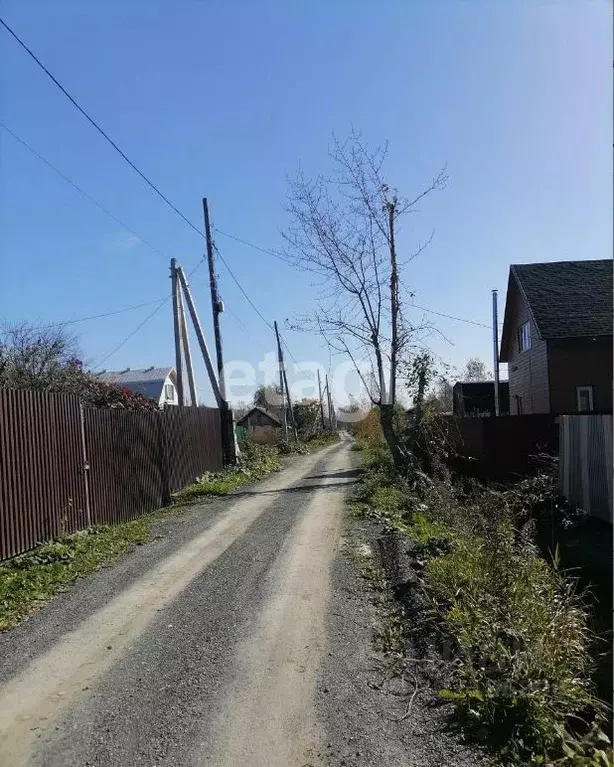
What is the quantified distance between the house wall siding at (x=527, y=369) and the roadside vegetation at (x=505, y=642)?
1316 cm

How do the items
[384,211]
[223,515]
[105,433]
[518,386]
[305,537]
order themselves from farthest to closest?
[518,386], [384,211], [223,515], [105,433], [305,537]

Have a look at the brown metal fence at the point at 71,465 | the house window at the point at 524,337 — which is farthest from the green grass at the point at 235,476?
the house window at the point at 524,337

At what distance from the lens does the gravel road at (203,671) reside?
3.27 m

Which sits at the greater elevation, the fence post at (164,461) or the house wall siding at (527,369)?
the house wall siding at (527,369)

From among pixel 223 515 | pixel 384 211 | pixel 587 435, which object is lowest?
pixel 223 515

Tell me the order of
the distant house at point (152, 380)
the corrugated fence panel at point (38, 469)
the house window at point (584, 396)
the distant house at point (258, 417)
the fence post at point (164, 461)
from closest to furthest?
the corrugated fence panel at point (38, 469) → the fence post at point (164, 461) → the house window at point (584, 396) → the distant house at point (152, 380) → the distant house at point (258, 417)

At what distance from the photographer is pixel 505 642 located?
14.0 feet

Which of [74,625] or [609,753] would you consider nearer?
[609,753]

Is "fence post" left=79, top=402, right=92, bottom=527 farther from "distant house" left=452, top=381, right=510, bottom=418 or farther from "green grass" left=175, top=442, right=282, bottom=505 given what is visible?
"distant house" left=452, top=381, right=510, bottom=418

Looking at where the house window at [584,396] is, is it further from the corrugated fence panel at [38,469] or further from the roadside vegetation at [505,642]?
the corrugated fence panel at [38,469]

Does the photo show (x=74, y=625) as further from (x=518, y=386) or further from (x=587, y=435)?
(x=518, y=386)

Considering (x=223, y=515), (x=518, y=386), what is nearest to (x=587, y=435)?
(x=223, y=515)

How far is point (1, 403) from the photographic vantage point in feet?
24.1

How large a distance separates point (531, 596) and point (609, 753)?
5.69 ft
